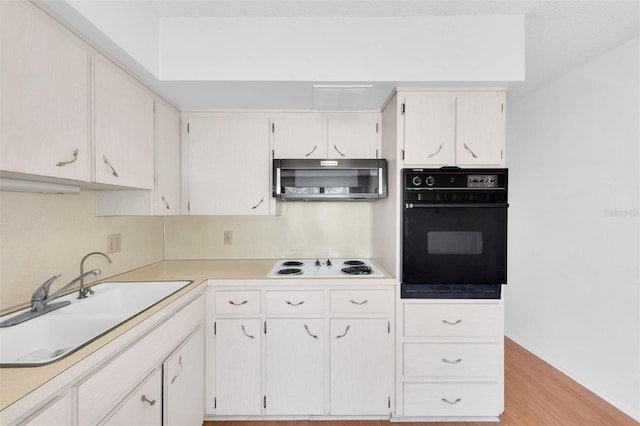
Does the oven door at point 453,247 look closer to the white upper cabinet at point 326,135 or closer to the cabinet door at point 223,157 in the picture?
the white upper cabinet at point 326,135

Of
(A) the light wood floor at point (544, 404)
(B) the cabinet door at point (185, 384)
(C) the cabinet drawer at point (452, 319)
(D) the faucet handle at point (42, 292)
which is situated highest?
(D) the faucet handle at point (42, 292)

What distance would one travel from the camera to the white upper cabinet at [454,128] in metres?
1.76

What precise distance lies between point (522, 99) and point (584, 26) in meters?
1.09

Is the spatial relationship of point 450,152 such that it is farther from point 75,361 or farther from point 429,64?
point 75,361

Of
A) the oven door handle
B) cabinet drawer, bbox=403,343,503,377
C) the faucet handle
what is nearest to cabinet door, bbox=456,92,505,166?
the oven door handle

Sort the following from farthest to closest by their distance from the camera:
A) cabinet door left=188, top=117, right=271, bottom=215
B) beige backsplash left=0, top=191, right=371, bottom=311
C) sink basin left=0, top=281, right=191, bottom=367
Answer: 1. cabinet door left=188, top=117, right=271, bottom=215
2. beige backsplash left=0, top=191, right=371, bottom=311
3. sink basin left=0, top=281, right=191, bottom=367

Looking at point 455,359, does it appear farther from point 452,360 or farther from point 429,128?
point 429,128

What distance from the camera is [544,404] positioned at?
1927 mm

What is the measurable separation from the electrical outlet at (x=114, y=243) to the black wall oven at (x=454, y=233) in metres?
1.95

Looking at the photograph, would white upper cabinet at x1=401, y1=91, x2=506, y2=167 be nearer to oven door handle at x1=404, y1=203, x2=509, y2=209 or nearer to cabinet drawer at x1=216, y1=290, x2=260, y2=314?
oven door handle at x1=404, y1=203, x2=509, y2=209

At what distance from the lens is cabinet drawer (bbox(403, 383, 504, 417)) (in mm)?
1737

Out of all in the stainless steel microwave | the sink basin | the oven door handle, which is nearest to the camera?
the sink basin

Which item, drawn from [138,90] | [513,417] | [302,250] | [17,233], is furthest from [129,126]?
[513,417]

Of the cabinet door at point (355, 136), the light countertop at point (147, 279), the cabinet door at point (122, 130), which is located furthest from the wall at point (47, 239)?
the cabinet door at point (355, 136)
